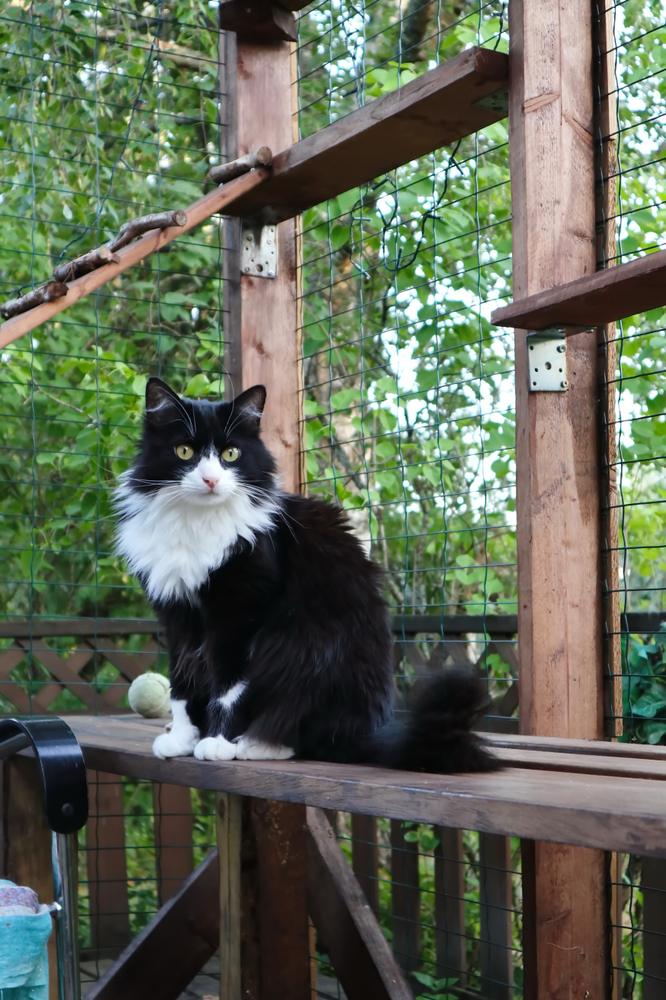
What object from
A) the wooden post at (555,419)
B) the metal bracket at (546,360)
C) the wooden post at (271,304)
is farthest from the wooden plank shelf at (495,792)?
the wooden post at (271,304)

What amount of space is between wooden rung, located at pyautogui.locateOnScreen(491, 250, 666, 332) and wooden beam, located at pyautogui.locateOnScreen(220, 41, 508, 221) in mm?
466

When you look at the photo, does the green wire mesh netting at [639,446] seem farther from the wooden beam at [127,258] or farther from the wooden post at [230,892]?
the wooden beam at [127,258]

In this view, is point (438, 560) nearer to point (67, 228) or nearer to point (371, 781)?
point (67, 228)

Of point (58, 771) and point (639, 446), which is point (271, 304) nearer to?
point (639, 446)

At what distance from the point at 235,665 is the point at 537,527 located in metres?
0.58

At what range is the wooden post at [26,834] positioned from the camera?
2062mm

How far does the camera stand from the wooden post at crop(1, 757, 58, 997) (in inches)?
81.2

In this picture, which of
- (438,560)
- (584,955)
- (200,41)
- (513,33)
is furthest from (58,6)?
(584,955)

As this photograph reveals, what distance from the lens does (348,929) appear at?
81.4 inches

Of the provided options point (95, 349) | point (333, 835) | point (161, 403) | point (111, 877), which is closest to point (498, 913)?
point (333, 835)

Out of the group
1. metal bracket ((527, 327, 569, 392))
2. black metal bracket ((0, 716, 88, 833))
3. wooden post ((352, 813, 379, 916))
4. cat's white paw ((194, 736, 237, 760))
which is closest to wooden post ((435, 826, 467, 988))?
wooden post ((352, 813, 379, 916))

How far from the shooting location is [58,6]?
3100 millimetres

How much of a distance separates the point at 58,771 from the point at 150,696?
1.27m

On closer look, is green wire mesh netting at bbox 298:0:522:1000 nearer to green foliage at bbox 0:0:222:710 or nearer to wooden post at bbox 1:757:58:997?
green foliage at bbox 0:0:222:710
